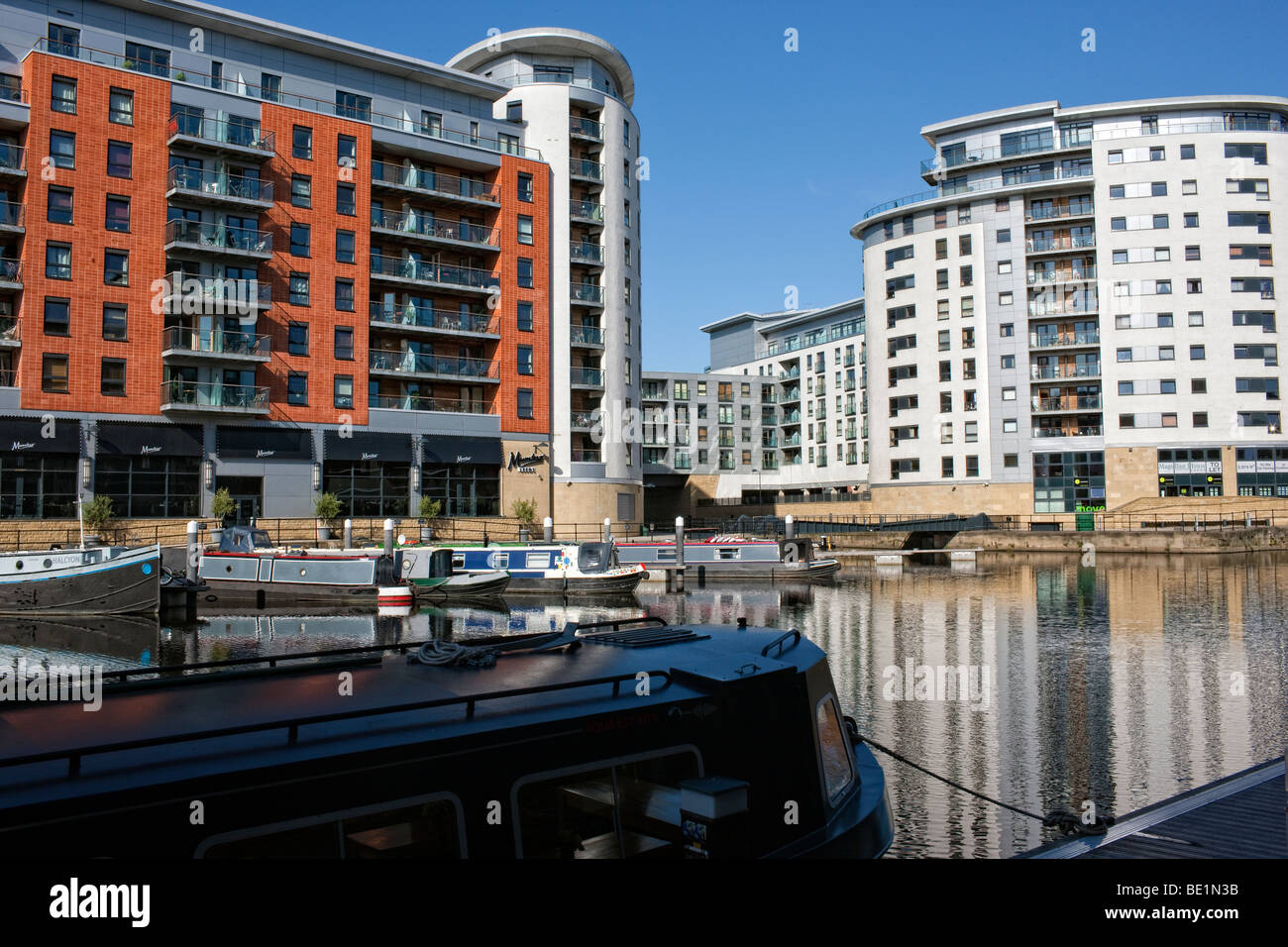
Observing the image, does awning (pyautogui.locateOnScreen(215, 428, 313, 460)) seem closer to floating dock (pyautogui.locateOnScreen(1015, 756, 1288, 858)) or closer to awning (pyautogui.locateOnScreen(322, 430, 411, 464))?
awning (pyautogui.locateOnScreen(322, 430, 411, 464))

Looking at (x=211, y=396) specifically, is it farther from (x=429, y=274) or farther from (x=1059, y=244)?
(x=1059, y=244)

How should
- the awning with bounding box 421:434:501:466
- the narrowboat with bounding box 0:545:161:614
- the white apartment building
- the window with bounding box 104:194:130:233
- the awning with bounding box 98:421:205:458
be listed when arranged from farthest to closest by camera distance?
the white apartment building → the awning with bounding box 421:434:501:466 → the window with bounding box 104:194:130:233 → the awning with bounding box 98:421:205:458 → the narrowboat with bounding box 0:545:161:614

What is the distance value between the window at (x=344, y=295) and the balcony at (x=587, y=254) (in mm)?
13905

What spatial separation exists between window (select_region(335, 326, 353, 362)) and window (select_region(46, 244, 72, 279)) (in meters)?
12.5

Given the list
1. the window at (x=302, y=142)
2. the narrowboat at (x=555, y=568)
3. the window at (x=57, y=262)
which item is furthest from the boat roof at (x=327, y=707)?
the window at (x=302, y=142)

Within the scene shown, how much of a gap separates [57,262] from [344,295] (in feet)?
43.7

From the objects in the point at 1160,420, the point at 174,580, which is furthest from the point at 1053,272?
the point at 174,580

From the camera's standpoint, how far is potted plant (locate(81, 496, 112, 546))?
41.8 meters

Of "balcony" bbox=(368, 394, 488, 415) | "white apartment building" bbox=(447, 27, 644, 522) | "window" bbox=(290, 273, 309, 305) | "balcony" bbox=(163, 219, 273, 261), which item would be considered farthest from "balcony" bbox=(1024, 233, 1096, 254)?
"balcony" bbox=(163, 219, 273, 261)

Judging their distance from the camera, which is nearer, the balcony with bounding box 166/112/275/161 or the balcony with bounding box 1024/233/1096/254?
the balcony with bounding box 166/112/275/161

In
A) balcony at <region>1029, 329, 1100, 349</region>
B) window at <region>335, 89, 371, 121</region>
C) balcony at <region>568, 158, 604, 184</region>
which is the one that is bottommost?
balcony at <region>1029, 329, 1100, 349</region>

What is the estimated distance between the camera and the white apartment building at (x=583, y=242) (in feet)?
193

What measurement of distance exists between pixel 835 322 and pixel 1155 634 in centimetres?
7358

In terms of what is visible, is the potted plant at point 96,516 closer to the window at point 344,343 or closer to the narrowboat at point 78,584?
the narrowboat at point 78,584
